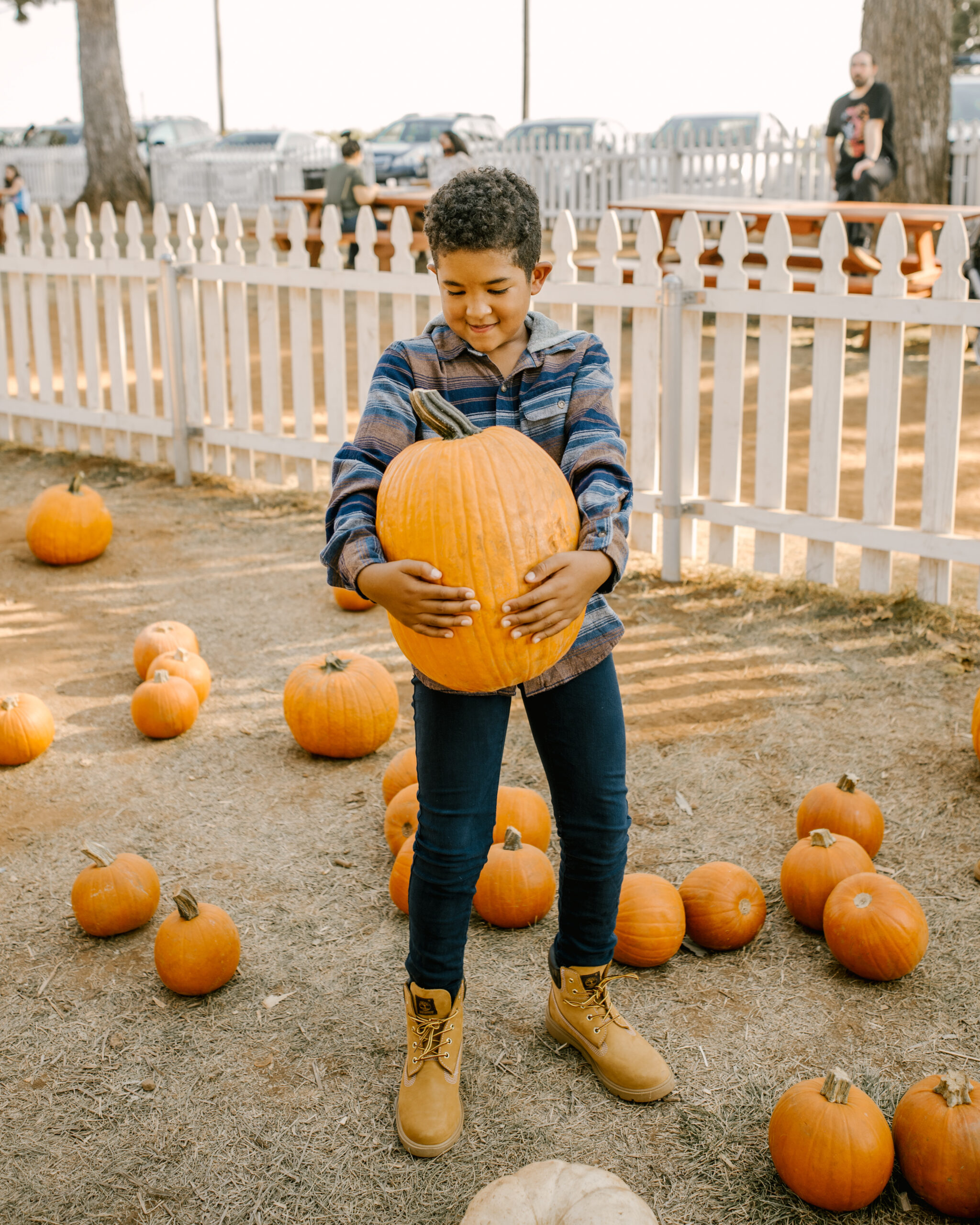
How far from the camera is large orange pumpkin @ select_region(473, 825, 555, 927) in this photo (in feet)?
9.58

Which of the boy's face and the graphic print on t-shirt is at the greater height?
the graphic print on t-shirt

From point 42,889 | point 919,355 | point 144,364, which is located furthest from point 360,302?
point 919,355

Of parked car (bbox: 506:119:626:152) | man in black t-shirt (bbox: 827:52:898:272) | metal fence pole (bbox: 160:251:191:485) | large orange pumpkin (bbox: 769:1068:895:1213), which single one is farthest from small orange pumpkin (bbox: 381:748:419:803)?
parked car (bbox: 506:119:626:152)

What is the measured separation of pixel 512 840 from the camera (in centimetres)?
294

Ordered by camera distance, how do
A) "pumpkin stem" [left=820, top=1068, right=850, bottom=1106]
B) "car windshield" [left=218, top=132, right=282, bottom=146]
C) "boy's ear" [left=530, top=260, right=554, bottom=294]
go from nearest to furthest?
1. "pumpkin stem" [left=820, top=1068, right=850, bottom=1106]
2. "boy's ear" [left=530, top=260, right=554, bottom=294]
3. "car windshield" [left=218, top=132, right=282, bottom=146]

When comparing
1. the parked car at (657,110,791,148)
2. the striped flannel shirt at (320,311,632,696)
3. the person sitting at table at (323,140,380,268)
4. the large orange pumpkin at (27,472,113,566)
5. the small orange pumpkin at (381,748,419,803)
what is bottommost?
the small orange pumpkin at (381,748,419,803)

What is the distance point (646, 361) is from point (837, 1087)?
13.8ft

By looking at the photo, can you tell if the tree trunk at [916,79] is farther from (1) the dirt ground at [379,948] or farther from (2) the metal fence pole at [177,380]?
(1) the dirt ground at [379,948]

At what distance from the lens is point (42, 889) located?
127 inches

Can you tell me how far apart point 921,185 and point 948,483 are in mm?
10198

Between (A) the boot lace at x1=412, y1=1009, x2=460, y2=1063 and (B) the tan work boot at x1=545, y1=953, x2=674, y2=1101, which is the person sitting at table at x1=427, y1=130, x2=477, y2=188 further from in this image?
(A) the boot lace at x1=412, y1=1009, x2=460, y2=1063

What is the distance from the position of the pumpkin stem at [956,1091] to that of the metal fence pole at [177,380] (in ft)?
20.4

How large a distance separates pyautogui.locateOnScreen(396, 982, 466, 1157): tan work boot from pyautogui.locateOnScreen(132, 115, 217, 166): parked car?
35532mm

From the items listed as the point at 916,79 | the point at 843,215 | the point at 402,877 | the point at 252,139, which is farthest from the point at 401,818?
the point at 252,139
